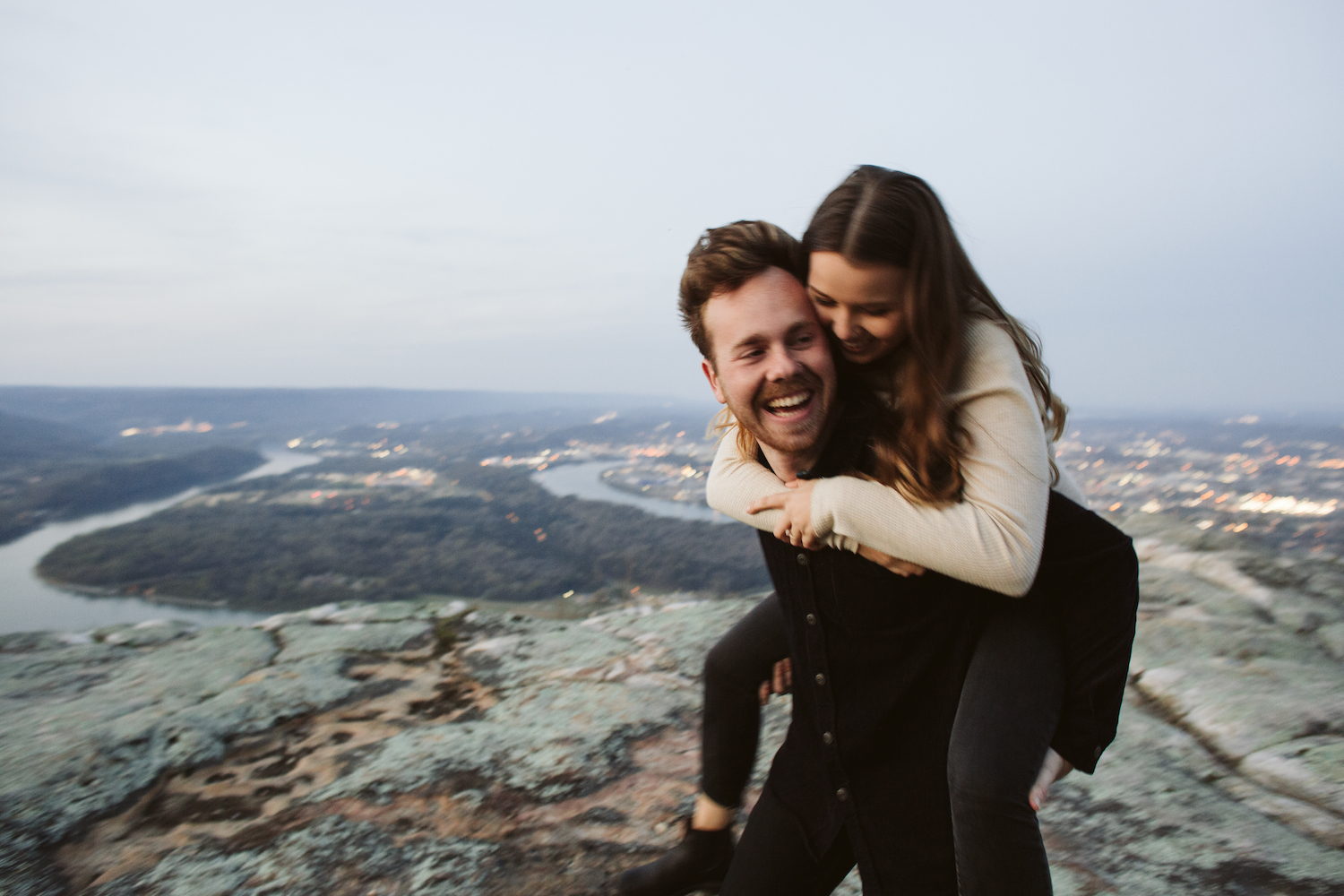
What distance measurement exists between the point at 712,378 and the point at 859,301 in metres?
0.56

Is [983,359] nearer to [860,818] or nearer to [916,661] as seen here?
[916,661]

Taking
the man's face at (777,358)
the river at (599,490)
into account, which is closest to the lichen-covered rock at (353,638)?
the man's face at (777,358)

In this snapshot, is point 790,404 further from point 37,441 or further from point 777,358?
point 37,441

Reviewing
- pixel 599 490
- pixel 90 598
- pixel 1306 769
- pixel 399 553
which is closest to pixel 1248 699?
pixel 1306 769

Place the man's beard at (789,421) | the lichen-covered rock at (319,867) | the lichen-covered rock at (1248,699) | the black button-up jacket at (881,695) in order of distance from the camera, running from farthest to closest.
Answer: the lichen-covered rock at (1248,699)
the lichen-covered rock at (319,867)
the man's beard at (789,421)
the black button-up jacket at (881,695)

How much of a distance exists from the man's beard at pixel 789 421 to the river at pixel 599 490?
3261cm

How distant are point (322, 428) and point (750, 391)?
4225 inches

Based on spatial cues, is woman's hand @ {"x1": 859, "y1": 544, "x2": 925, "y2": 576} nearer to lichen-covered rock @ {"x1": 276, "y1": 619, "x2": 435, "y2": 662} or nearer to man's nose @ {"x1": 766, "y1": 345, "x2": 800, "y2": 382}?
man's nose @ {"x1": 766, "y1": 345, "x2": 800, "y2": 382}

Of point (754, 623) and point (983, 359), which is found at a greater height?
point (983, 359)

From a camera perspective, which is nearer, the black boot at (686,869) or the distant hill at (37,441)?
the black boot at (686,869)

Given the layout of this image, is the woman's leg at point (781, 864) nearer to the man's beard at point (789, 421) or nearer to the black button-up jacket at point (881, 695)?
the black button-up jacket at point (881, 695)

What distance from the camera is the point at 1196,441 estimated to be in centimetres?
4303

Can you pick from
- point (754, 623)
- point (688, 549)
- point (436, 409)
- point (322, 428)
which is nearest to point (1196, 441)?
point (688, 549)

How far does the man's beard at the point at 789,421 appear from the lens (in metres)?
1.81
